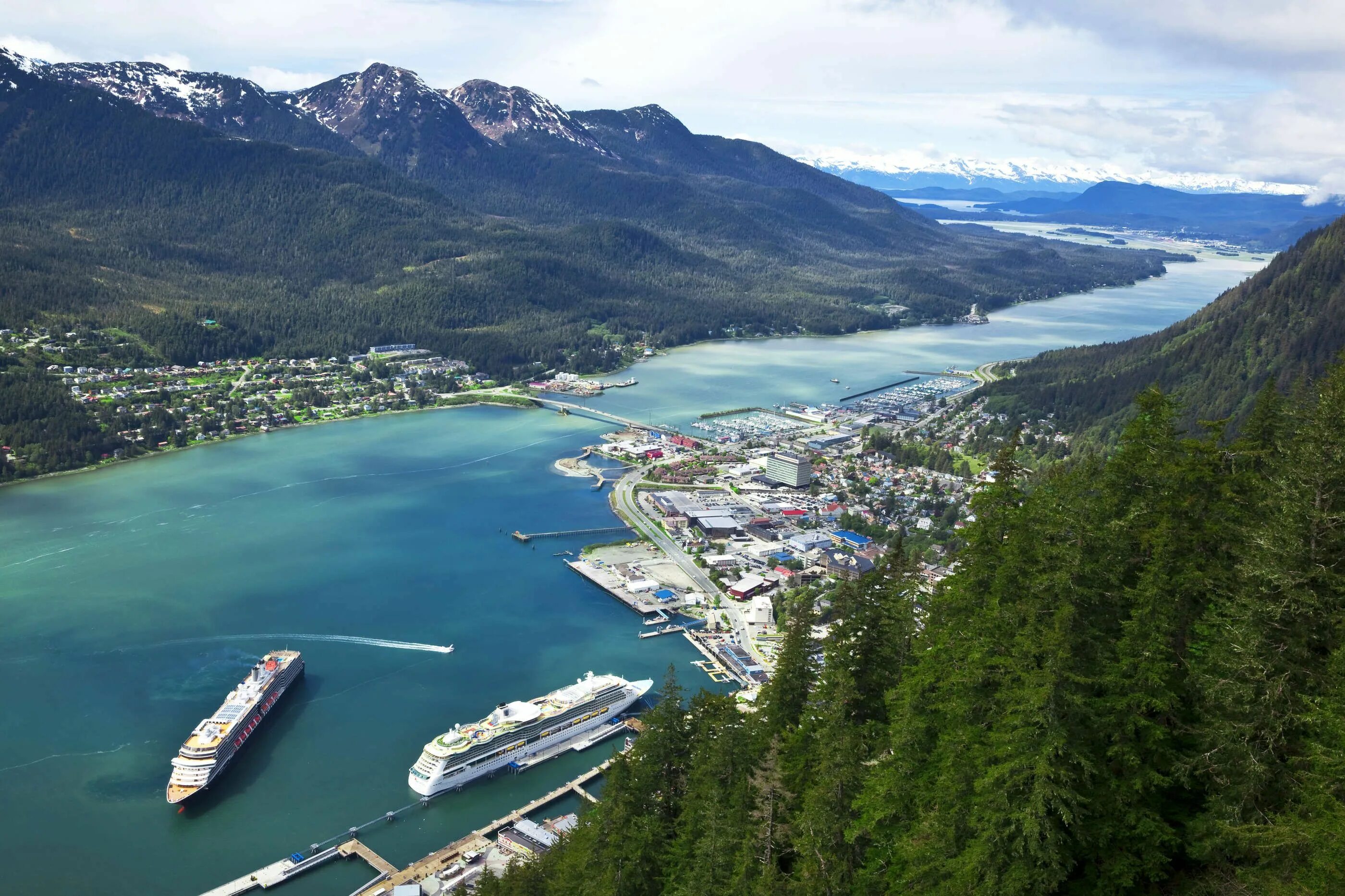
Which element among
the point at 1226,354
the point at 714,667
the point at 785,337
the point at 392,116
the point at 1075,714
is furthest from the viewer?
the point at 392,116

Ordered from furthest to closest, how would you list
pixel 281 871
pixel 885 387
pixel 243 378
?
pixel 885 387, pixel 243 378, pixel 281 871

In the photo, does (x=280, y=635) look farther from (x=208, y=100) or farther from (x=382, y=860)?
(x=208, y=100)

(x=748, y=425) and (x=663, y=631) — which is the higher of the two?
(x=748, y=425)

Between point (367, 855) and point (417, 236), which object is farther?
point (417, 236)

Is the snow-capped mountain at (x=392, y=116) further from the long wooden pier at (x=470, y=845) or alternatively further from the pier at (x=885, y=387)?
the long wooden pier at (x=470, y=845)

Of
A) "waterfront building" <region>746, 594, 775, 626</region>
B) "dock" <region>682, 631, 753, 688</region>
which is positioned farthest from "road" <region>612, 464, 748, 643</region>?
"dock" <region>682, 631, 753, 688</region>

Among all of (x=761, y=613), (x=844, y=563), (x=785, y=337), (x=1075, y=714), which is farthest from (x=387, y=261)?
(x=1075, y=714)
